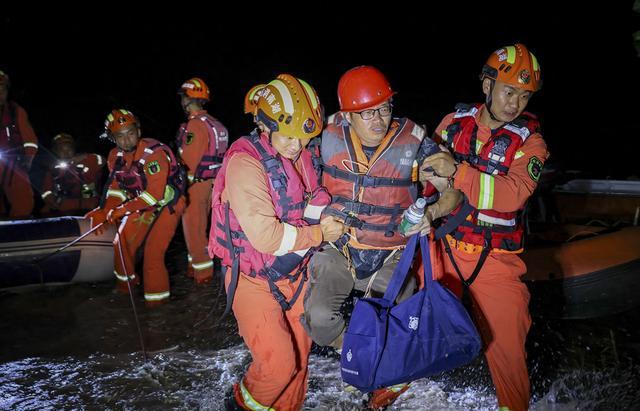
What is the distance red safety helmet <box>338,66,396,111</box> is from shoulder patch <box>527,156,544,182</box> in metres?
0.98

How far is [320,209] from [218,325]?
8.38ft

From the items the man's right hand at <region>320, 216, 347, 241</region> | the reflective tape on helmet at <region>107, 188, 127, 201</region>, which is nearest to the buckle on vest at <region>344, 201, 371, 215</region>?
the man's right hand at <region>320, 216, 347, 241</region>

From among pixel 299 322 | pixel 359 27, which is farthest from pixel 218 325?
pixel 359 27

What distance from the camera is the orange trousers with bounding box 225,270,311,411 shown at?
8.03 ft

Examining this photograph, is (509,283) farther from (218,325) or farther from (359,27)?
(359,27)

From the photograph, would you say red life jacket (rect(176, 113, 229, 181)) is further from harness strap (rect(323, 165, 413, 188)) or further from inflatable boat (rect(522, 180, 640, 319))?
inflatable boat (rect(522, 180, 640, 319))

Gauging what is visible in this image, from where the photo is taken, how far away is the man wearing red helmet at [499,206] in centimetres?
255

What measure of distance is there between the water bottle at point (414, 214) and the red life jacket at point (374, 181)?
306 millimetres

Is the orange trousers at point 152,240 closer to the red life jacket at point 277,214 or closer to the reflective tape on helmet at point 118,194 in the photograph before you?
the reflective tape on helmet at point 118,194

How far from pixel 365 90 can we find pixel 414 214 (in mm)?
807

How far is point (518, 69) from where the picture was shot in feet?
8.98

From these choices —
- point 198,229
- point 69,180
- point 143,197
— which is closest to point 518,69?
point 143,197

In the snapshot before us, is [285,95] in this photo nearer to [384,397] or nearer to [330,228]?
[330,228]

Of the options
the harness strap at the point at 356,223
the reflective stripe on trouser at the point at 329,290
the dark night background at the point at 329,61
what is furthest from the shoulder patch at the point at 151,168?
the dark night background at the point at 329,61
